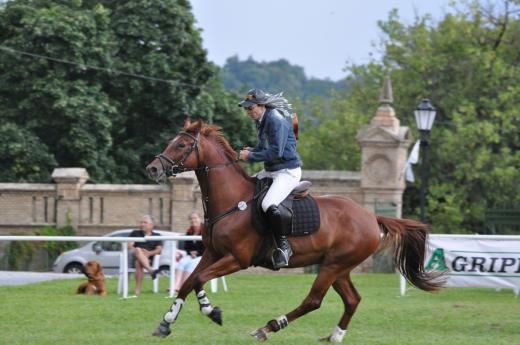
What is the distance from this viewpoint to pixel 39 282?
22938 mm

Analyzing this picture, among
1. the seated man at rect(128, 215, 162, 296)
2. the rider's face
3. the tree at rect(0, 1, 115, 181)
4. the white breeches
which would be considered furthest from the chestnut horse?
the tree at rect(0, 1, 115, 181)

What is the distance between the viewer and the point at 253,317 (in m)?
15.9

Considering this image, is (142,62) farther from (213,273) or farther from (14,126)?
(213,273)

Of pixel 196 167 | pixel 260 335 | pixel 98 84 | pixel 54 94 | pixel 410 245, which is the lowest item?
pixel 260 335

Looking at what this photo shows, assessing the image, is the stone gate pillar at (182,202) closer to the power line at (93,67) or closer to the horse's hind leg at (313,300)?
the power line at (93,67)

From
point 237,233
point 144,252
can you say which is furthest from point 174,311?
point 144,252

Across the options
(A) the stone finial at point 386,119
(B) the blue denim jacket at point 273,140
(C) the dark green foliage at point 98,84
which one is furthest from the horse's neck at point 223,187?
(C) the dark green foliage at point 98,84

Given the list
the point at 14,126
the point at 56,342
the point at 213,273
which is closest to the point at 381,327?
the point at 213,273

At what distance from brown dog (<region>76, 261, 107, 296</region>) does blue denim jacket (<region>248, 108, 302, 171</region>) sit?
25.6 feet

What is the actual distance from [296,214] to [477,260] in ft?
19.1

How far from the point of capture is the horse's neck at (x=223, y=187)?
13.0m

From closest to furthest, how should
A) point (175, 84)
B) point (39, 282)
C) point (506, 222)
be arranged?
point (39, 282) < point (506, 222) < point (175, 84)

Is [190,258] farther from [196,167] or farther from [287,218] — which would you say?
[287,218]

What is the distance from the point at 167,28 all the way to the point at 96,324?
79.4 ft
